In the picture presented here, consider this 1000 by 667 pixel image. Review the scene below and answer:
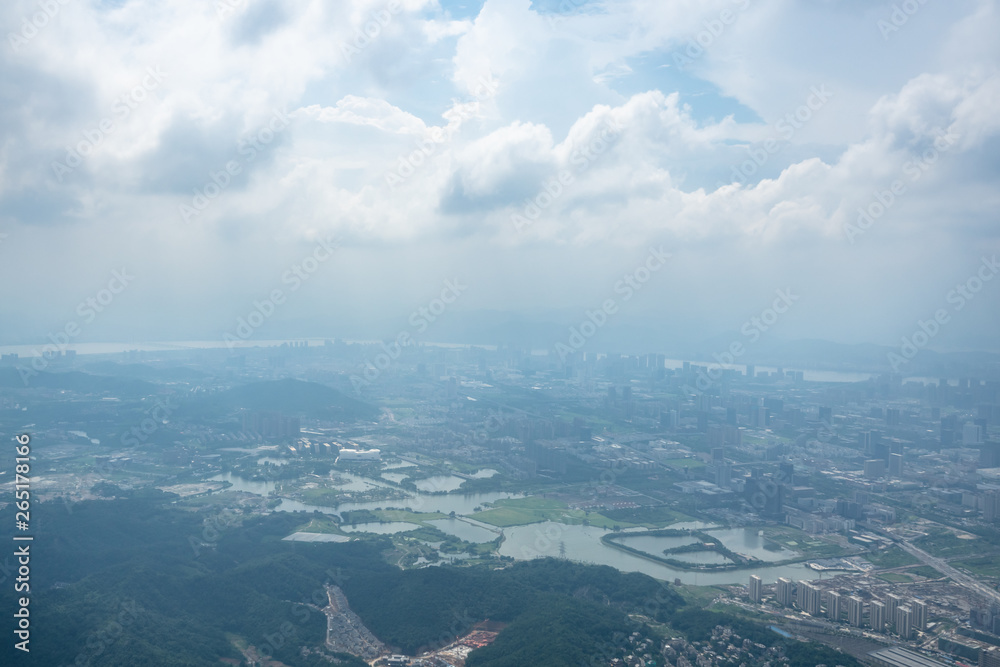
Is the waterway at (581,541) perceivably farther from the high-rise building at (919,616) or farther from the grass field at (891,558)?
the high-rise building at (919,616)

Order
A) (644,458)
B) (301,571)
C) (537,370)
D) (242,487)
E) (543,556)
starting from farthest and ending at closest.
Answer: (537,370)
(644,458)
(242,487)
(543,556)
(301,571)

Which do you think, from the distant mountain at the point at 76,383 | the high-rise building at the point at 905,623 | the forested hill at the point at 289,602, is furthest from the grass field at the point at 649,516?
the distant mountain at the point at 76,383

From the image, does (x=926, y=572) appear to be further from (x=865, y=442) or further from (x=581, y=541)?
(x=865, y=442)

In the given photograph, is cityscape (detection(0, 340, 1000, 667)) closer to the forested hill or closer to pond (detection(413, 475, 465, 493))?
pond (detection(413, 475, 465, 493))

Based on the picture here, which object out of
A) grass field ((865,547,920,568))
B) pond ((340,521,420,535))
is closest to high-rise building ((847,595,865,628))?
grass field ((865,547,920,568))

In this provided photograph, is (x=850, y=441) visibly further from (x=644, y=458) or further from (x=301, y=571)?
(x=301, y=571)

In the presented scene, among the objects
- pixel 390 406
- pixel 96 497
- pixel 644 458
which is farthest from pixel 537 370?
pixel 96 497
